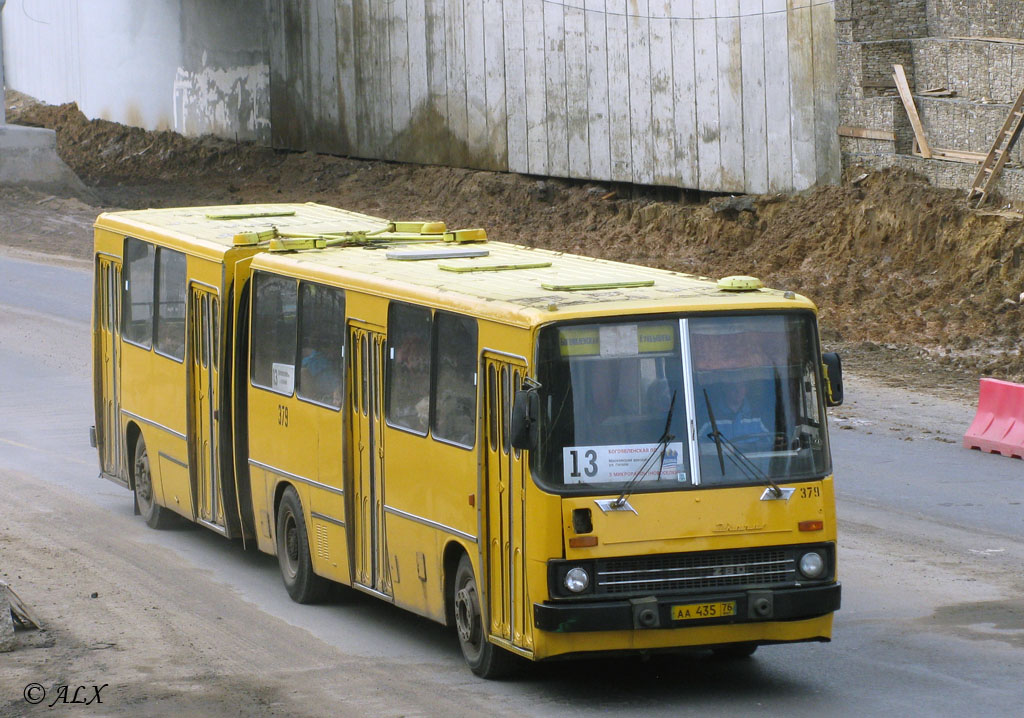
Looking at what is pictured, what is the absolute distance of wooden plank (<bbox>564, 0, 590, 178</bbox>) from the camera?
33.6 m

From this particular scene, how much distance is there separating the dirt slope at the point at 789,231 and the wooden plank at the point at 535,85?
665 mm

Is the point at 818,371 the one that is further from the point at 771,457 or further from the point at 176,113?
the point at 176,113

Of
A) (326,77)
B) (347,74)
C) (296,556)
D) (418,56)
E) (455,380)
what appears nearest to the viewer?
(455,380)

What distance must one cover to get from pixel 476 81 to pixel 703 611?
95.1ft

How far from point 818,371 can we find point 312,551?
4319mm

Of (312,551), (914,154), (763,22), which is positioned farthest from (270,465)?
(763,22)

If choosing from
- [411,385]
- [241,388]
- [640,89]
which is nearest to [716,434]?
[411,385]

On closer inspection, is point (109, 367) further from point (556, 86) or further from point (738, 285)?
point (556, 86)

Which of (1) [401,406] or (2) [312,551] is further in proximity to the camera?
(2) [312,551]

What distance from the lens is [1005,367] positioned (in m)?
21.0

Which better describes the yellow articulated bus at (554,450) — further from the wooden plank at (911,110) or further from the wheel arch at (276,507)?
the wooden plank at (911,110)

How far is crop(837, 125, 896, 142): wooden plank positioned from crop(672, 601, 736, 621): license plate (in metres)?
18.7

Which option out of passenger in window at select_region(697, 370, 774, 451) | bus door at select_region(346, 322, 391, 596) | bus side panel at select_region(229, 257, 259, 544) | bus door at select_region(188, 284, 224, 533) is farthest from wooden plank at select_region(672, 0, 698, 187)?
passenger in window at select_region(697, 370, 774, 451)

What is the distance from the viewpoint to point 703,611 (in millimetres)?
9062
